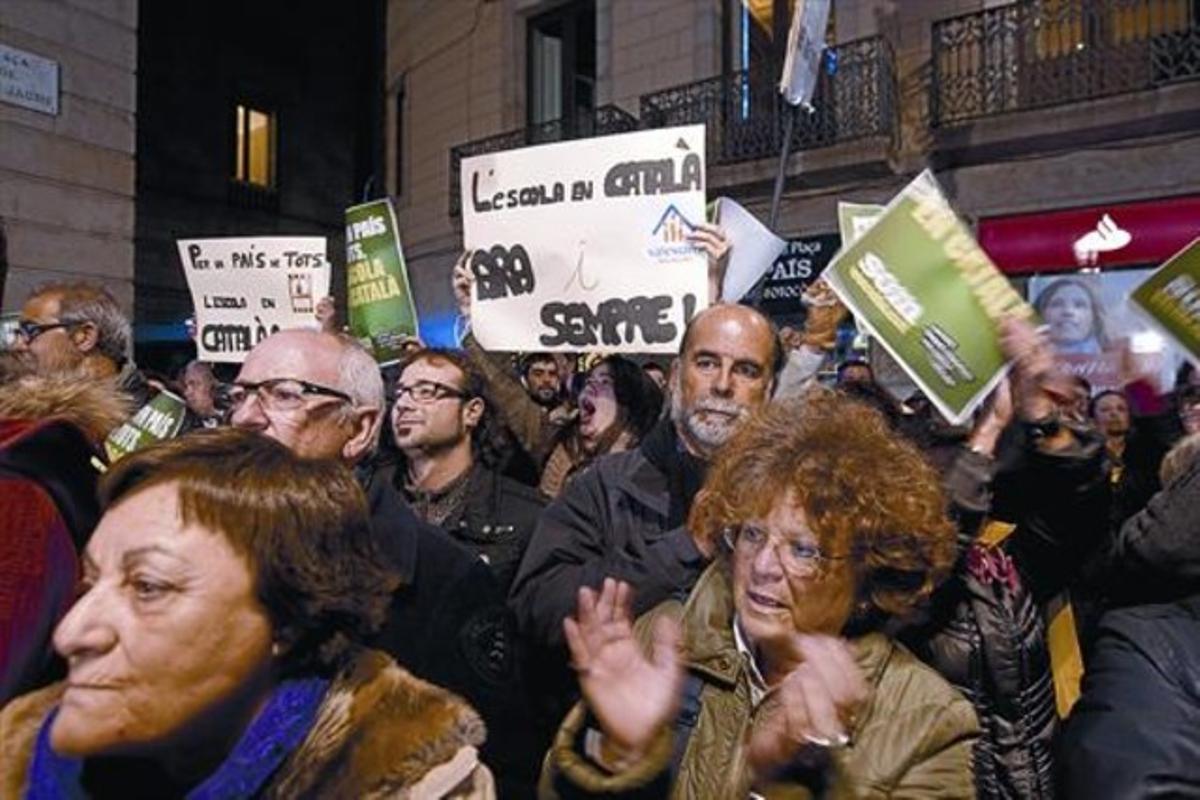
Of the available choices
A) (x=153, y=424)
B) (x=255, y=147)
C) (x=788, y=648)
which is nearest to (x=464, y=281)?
(x=153, y=424)

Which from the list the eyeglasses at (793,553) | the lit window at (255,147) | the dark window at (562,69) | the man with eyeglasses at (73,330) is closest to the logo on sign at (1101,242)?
the dark window at (562,69)

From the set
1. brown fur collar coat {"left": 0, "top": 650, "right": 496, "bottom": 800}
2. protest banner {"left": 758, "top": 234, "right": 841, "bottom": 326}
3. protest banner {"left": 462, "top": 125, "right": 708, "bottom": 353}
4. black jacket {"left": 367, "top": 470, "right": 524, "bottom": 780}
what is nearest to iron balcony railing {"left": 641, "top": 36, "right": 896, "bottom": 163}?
protest banner {"left": 758, "top": 234, "right": 841, "bottom": 326}

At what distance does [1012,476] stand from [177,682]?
73.5 inches

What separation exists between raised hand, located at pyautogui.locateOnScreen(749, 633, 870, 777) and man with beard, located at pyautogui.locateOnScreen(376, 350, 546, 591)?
1.67 m

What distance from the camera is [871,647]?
215 cm

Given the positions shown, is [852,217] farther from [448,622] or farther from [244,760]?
[244,760]

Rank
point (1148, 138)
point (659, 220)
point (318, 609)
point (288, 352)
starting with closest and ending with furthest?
point (318, 609) < point (288, 352) < point (659, 220) < point (1148, 138)

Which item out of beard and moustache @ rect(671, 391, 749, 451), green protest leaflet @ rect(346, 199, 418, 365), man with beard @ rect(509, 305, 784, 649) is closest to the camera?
man with beard @ rect(509, 305, 784, 649)

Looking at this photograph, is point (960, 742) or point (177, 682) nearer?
point (177, 682)

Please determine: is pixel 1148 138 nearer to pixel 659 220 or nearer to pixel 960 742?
pixel 659 220

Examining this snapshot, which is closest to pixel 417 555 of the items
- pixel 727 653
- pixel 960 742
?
pixel 727 653

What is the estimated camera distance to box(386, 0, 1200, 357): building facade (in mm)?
12031

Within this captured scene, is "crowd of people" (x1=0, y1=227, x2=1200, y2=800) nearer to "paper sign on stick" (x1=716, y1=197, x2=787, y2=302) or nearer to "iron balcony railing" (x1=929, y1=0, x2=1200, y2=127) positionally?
"paper sign on stick" (x1=716, y1=197, x2=787, y2=302)

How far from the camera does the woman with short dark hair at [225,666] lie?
1.62m
